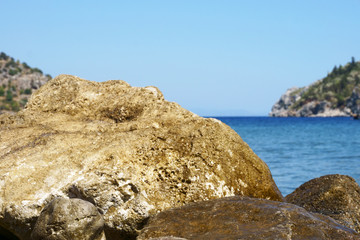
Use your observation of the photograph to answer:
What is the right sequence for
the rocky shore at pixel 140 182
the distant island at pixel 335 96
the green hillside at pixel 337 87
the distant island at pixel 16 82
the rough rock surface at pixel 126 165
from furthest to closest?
the green hillside at pixel 337 87 < the distant island at pixel 335 96 < the distant island at pixel 16 82 < the rough rock surface at pixel 126 165 < the rocky shore at pixel 140 182

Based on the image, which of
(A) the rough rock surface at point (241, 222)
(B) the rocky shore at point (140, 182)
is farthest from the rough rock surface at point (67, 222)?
(A) the rough rock surface at point (241, 222)

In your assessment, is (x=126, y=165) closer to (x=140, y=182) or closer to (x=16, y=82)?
(x=140, y=182)

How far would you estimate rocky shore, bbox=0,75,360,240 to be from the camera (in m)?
5.91

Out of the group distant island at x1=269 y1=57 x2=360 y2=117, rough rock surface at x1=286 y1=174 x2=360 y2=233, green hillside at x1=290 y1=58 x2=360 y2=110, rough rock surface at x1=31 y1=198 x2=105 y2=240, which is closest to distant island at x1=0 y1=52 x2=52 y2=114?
distant island at x1=269 y1=57 x2=360 y2=117

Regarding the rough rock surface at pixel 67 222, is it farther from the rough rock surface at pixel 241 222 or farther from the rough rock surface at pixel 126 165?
the rough rock surface at pixel 241 222

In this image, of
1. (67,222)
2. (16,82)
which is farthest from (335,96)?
(67,222)

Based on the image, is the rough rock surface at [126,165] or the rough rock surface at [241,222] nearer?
the rough rock surface at [241,222]

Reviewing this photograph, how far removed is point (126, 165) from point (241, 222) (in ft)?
6.53

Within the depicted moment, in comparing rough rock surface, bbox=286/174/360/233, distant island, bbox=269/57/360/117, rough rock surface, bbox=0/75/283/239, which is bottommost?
rough rock surface, bbox=286/174/360/233

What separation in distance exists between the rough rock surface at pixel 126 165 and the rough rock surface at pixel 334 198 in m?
2.10

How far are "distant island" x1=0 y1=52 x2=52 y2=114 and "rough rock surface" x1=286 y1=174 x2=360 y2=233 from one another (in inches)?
4848

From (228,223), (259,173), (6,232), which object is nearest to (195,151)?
(259,173)

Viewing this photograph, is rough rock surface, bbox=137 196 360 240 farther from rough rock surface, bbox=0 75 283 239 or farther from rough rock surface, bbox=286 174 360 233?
rough rock surface, bbox=286 174 360 233

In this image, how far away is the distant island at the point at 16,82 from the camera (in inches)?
Result: 5069
